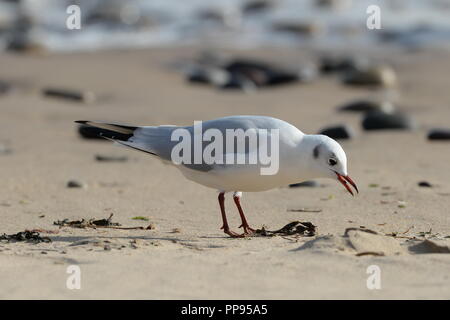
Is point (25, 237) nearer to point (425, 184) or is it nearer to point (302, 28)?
point (425, 184)

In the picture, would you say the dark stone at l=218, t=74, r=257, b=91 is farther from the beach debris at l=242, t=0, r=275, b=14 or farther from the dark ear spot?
the beach debris at l=242, t=0, r=275, b=14

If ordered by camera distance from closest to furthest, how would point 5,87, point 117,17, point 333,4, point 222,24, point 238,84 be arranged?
point 5,87, point 238,84, point 222,24, point 117,17, point 333,4

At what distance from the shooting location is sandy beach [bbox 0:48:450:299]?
4.33m

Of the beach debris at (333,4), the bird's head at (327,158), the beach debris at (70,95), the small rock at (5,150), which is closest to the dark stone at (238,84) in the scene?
the beach debris at (70,95)

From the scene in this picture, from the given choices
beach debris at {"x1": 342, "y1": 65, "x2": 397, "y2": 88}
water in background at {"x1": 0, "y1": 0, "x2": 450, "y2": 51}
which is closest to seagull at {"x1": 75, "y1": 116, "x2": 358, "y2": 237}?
beach debris at {"x1": 342, "y1": 65, "x2": 397, "y2": 88}

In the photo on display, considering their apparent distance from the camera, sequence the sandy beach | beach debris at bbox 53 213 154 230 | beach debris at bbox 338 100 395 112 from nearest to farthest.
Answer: the sandy beach
beach debris at bbox 53 213 154 230
beach debris at bbox 338 100 395 112

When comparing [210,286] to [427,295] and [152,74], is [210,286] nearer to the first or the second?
[427,295]

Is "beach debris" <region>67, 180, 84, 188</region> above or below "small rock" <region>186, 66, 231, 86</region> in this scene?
below

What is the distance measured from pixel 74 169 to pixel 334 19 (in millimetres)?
14383

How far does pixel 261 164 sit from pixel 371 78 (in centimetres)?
839

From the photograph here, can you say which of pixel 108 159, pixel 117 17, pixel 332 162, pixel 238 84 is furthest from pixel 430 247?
pixel 117 17

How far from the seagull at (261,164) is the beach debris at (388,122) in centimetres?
431

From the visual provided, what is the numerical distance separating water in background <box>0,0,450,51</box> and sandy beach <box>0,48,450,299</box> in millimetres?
5544

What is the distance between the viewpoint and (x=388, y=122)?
9805 mm
